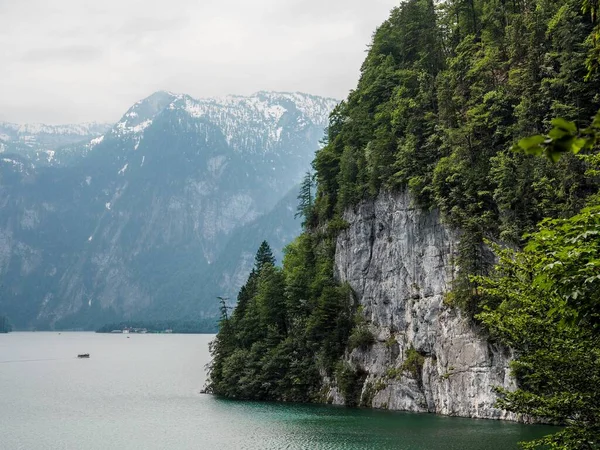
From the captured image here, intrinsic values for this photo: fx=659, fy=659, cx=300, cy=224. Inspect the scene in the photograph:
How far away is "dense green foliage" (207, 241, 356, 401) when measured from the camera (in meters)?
70.1

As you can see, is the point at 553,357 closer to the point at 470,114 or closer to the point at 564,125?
the point at 564,125

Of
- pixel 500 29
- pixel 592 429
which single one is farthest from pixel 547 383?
pixel 500 29

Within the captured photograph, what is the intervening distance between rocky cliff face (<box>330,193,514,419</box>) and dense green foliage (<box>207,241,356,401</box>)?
275 cm

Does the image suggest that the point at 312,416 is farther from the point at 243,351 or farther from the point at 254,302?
the point at 254,302

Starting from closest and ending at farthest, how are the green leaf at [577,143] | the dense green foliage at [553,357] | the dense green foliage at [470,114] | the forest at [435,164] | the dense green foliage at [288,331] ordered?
1. the green leaf at [577,143]
2. the dense green foliage at [553,357]
3. the dense green foliage at [470,114]
4. the forest at [435,164]
5. the dense green foliage at [288,331]

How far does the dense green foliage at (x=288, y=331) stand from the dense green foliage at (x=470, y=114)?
8564 mm

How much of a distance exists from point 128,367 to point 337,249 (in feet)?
231

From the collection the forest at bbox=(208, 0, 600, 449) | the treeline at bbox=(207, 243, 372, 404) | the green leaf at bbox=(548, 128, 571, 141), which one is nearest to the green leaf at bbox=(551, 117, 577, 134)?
the green leaf at bbox=(548, 128, 571, 141)

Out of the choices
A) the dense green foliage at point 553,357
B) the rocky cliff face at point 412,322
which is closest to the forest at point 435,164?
the rocky cliff face at point 412,322

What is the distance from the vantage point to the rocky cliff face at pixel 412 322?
5559 centimetres

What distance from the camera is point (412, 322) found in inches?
2491

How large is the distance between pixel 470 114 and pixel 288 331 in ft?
106

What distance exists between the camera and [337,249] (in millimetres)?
76000

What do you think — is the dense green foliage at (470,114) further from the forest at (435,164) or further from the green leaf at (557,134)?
the green leaf at (557,134)
